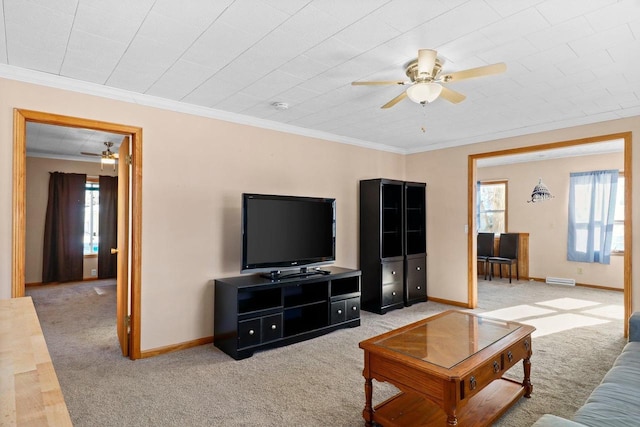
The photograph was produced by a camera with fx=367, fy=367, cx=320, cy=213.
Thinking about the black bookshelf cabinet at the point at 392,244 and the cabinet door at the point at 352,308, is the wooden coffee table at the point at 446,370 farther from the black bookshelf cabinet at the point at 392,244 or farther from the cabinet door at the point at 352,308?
the black bookshelf cabinet at the point at 392,244

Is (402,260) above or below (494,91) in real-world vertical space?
below

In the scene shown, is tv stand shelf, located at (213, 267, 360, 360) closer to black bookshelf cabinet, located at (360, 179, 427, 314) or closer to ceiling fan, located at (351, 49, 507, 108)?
black bookshelf cabinet, located at (360, 179, 427, 314)

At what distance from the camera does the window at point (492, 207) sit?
7918 millimetres

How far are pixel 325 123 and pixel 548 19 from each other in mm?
2550

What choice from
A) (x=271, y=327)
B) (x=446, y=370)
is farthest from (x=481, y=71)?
(x=271, y=327)

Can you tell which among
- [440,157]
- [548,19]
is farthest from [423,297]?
[548,19]

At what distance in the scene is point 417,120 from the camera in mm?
4207

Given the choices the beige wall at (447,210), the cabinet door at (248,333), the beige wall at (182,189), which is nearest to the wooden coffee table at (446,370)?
the cabinet door at (248,333)

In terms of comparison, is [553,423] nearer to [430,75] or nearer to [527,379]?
[527,379]

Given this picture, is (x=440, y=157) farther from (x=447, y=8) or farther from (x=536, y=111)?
(x=447, y=8)

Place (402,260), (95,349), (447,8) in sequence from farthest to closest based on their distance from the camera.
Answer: (402,260) < (95,349) < (447,8)

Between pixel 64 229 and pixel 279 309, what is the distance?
5.52 meters

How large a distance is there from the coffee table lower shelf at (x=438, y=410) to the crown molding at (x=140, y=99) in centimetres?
306

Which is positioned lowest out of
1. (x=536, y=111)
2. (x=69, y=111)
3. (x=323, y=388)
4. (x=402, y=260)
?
(x=323, y=388)
